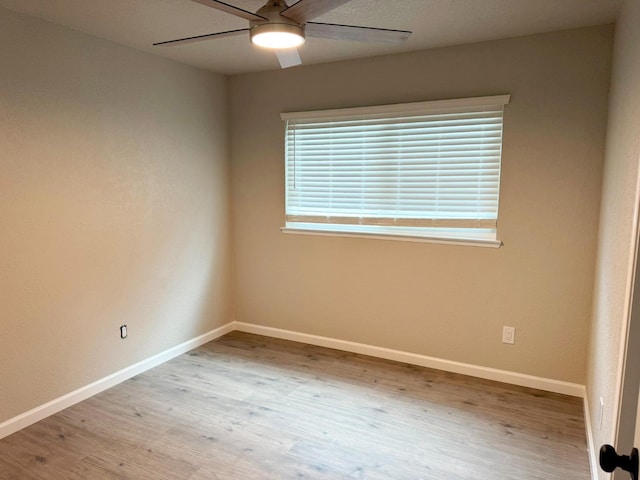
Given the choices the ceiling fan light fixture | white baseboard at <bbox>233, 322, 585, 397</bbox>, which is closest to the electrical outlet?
white baseboard at <bbox>233, 322, 585, 397</bbox>

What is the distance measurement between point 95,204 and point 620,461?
3.04 m

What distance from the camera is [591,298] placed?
9.30 feet

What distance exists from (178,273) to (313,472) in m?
2.08

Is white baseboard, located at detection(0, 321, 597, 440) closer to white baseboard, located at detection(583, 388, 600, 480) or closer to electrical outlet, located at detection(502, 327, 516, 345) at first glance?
white baseboard, located at detection(583, 388, 600, 480)

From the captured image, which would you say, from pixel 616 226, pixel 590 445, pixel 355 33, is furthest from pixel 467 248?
pixel 355 33

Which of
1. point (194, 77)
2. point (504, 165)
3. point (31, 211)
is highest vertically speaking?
point (194, 77)

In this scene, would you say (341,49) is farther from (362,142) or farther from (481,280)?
(481,280)

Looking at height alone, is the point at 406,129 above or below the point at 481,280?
above

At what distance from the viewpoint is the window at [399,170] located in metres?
3.09

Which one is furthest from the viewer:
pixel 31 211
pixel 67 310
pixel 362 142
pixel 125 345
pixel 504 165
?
pixel 362 142

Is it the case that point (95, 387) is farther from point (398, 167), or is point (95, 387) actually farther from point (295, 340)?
point (398, 167)

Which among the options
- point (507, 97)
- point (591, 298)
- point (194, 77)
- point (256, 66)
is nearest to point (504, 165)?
point (507, 97)

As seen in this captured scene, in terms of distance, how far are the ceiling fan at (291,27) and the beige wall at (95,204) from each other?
3.54ft

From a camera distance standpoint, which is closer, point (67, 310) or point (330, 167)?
point (67, 310)
